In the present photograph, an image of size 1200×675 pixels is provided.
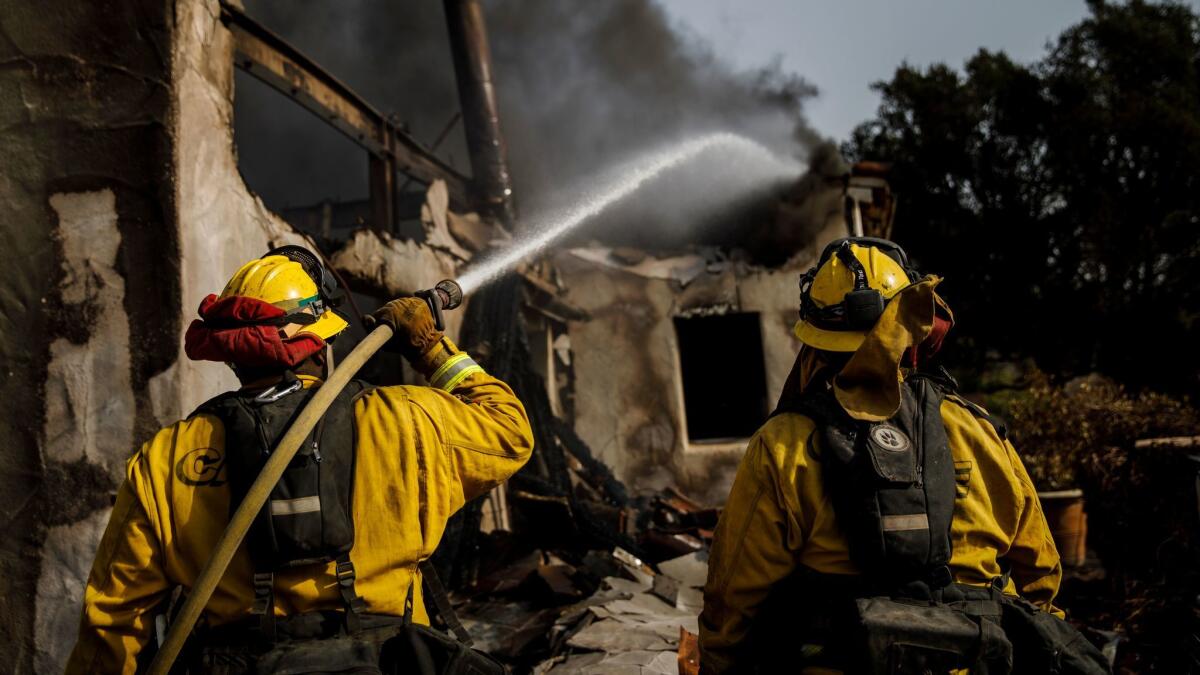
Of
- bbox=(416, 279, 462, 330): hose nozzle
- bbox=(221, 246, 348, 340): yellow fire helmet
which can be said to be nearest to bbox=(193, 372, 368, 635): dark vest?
bbox=(221, 246, 348, 340): yellow fire helmet

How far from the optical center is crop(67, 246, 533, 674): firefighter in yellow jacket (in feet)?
6.16

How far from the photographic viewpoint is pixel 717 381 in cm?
1168

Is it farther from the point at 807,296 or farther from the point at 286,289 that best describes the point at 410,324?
the point at 807,296

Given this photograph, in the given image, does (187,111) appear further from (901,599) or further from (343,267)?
(901,599)

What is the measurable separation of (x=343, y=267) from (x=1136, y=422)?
7.70 m

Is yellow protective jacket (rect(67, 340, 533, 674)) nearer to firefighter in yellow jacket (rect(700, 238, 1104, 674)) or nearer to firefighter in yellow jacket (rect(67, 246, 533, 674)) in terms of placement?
firefighter in yellow jacket (rect(67, 246, 533, 674))

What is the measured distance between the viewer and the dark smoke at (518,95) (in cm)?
1294

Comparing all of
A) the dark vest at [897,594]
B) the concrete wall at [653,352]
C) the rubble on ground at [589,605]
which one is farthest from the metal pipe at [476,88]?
the dark vest at [897,594]

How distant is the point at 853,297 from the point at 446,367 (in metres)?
1.24

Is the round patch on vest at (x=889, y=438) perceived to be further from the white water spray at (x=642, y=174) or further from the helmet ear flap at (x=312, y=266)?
the white water spray at (x=642, y=174)

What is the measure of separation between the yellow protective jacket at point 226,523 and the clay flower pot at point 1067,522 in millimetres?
6436

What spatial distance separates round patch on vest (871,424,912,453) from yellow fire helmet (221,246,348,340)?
157 cm

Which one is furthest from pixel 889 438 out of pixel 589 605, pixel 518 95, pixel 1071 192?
pixel 1071 192

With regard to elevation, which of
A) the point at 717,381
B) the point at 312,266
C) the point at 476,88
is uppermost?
the point at 476,88
